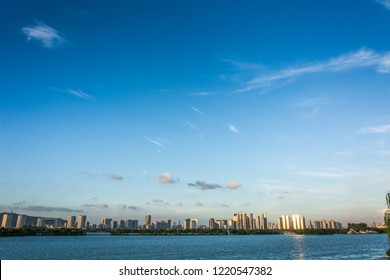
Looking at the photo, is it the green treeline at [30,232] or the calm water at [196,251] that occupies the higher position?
the green treeline at [30,232]

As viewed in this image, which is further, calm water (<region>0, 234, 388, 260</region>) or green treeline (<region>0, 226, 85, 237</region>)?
green treeline (<region>0, 226, 85, 237</region>)

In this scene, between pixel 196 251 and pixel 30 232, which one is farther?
pixel 30 232

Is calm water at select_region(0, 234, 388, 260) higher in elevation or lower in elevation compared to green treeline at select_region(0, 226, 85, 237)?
lower

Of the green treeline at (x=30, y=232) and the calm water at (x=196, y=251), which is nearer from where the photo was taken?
the calm water at (x=196, y=251)
